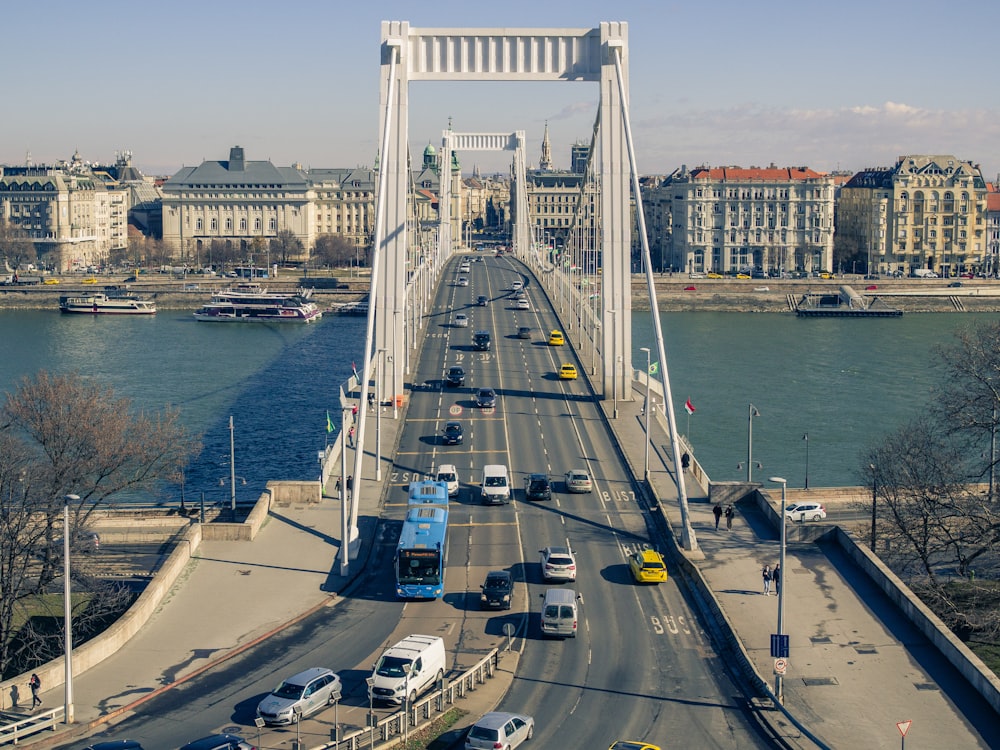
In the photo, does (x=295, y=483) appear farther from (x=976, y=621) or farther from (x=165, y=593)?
(x=976, y=621)

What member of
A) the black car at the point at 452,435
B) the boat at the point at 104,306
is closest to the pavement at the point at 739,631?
the black car at the point at 452,435

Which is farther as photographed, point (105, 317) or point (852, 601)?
point (105, 317)

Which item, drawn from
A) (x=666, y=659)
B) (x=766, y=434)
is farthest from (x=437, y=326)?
(x=666, y=659)

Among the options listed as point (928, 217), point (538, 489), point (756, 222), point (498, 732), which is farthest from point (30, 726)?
point (928, 217)

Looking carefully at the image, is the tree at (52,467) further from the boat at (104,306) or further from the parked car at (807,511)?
the boat at (104,306)

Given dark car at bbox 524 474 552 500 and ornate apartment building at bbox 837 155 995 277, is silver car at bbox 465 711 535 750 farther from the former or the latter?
ornate apartment building at bbox 837 155 995 277

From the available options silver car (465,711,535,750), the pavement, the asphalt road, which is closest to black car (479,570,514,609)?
the asphalt road

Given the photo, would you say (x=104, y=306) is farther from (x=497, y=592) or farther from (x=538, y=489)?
(x=497, y=592)
